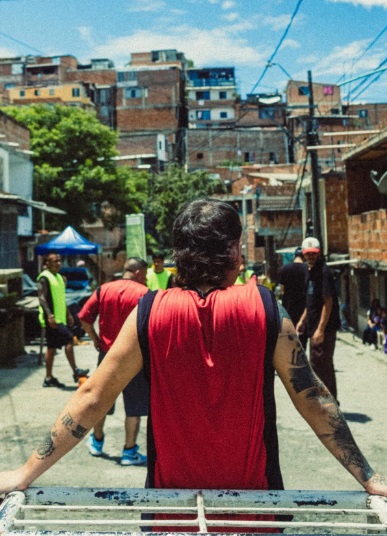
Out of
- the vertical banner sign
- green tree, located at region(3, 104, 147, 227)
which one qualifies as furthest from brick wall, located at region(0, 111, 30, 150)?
the vertical banner sign

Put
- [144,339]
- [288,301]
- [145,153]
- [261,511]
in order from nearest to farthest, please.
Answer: [261,511], [144,339], [288,301], [145,153]

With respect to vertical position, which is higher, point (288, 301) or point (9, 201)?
point (9, 201)

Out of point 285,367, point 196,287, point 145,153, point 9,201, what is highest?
point 145,153

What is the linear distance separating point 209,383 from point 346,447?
18.4 inches

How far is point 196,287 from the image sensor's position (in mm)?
2312

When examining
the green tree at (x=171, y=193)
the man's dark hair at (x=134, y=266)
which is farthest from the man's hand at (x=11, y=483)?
the green tree at (x=171, y=193)

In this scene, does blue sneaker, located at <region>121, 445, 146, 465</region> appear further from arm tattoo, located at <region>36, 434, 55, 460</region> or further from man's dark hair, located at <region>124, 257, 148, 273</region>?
arm tattoo, located at <region>36, 434, 55, 460</region>

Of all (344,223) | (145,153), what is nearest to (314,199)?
(344,223)

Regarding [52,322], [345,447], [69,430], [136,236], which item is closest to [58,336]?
[52,322]

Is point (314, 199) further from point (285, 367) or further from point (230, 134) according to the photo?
point (230, 134)

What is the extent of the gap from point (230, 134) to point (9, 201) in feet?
175

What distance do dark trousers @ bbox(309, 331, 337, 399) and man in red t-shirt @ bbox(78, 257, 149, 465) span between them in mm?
2258

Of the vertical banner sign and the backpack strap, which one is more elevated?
the vertical banner sign

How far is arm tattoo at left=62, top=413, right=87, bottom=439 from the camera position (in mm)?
2299
